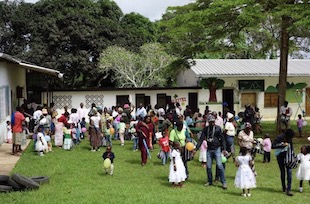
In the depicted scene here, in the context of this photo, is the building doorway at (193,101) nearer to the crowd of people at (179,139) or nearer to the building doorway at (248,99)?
the building doorway at (248,99)

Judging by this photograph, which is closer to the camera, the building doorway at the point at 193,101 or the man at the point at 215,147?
the man at the point at 215,147

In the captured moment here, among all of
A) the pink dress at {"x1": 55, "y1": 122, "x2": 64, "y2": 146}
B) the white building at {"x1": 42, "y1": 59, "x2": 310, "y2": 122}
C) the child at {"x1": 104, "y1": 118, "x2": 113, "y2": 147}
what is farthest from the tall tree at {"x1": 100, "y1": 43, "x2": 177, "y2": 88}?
the pink dress at {"x1": 55, "y1": 122, "x2": 64, "y2": 146}

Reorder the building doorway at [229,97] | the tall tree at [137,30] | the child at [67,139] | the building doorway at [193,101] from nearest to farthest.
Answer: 1. the child at [67,139]
2. the building doorway at [193,101]
3. the building doorway at [229,97]
4. the tall tree at [137,30]

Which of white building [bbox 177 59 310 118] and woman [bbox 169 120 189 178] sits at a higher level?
white building [bbox 177 59 310 118]

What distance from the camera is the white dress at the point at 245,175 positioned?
354 inches

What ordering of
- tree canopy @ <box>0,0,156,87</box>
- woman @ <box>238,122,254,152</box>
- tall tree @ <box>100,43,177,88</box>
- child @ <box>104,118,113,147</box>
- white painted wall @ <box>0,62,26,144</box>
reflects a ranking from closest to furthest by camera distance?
woman @ <box>238,122,254,152</box>, child @ <box>104,118,113,147</box>, white painted wall @ <box>0,62,26,144</box>, tall tree @ <box>100,43,177,88</box>, tree canopy @ <box>0,0,156,87</box>

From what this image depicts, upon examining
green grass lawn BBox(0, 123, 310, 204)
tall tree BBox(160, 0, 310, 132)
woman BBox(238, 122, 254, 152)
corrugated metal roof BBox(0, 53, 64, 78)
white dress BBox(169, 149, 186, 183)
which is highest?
tall tree BBox(160, 0, 310, 132)

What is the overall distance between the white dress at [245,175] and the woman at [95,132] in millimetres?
7001

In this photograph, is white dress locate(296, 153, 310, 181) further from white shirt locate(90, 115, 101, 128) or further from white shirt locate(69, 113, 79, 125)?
white shirt locate(69, 113, 79, 125)

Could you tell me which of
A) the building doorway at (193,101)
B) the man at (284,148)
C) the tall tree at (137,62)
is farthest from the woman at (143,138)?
the tall tree at (137,62)

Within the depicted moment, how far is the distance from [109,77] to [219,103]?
1082cm

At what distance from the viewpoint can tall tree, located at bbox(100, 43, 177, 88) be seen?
2928 cm

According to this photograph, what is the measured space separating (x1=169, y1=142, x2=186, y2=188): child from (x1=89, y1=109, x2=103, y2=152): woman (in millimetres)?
5579

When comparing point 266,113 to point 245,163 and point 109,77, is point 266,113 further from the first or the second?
point 245,163
